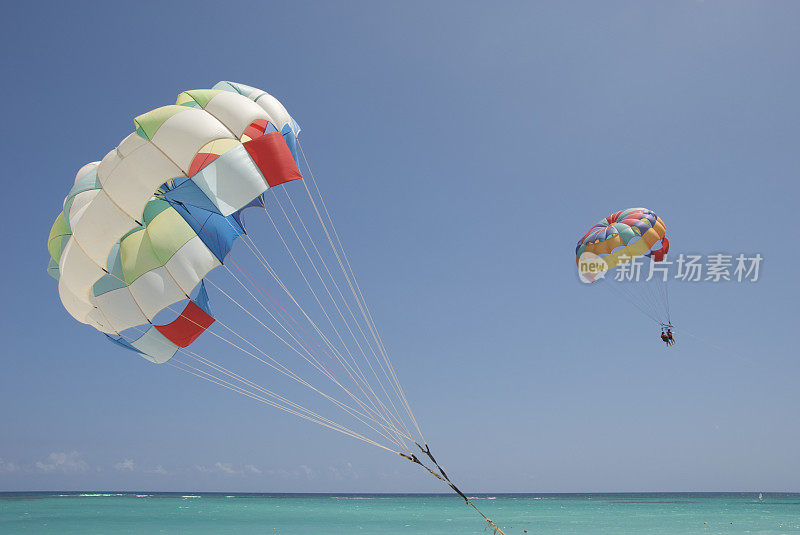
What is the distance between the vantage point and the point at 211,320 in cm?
728

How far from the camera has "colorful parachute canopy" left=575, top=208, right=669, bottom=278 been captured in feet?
44.3

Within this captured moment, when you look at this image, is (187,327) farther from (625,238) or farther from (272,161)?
(625,238)

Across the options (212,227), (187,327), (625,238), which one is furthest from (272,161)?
(625,238)

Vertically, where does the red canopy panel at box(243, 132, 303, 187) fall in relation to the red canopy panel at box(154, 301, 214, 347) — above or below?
above

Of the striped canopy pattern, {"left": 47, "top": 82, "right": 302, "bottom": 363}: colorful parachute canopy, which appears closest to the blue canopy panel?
{"left": 47, "top": 82, "right": 302, "bottom": 363}: colorful parachute canopy

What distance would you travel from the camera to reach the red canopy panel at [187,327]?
7.21 metres

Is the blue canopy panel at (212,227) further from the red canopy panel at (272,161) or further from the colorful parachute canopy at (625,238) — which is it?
the colorful parachute canopy at (625,238)

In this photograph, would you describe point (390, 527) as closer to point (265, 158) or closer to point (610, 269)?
point (610, 269)

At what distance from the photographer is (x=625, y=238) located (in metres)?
13.4

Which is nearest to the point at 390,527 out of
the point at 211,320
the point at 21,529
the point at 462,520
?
the point at 462,520

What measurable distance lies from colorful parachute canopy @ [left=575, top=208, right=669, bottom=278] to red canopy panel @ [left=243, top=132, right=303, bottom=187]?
9.76 metres

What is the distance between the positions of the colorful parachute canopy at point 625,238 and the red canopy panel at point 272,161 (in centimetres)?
976

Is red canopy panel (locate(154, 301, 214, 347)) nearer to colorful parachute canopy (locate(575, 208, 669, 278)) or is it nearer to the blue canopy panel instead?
the blue canopy panel

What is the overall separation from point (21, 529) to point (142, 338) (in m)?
18.1
